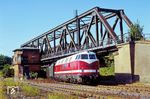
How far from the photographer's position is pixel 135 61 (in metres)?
38.5

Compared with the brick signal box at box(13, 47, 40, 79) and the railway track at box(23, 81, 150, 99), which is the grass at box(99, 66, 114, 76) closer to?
the railway track at box(23, 81, 150, 99)

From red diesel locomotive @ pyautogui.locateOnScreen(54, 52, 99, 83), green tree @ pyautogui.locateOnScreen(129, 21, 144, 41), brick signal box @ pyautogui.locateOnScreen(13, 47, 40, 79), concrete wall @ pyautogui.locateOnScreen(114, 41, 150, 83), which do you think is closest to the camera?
red diesel locomotive @ pyautogui.locateOnScreen(54, 52, 99, 83)

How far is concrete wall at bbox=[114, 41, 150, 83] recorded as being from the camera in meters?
37.5

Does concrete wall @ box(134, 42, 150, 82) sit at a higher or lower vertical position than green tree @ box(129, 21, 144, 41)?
lower

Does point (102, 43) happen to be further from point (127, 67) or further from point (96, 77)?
point (96, 77)

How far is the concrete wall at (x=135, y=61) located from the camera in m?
37.5

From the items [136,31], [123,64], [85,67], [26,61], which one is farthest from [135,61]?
[26,61]

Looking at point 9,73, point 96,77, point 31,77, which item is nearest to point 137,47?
point 96,77

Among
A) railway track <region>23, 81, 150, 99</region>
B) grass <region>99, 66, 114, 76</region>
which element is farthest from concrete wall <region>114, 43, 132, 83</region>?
railway track <region>23, 81, 150, 99</region>

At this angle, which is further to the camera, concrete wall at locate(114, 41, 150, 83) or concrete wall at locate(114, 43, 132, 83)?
concrete wall at locate(114, 43, 132, 83)

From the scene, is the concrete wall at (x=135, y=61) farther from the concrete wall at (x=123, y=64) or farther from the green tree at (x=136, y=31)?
the green tree at (x=136, y=31)

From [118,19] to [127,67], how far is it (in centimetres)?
2345

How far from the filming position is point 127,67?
39281 mm

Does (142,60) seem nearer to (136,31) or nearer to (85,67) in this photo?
(85,67)
